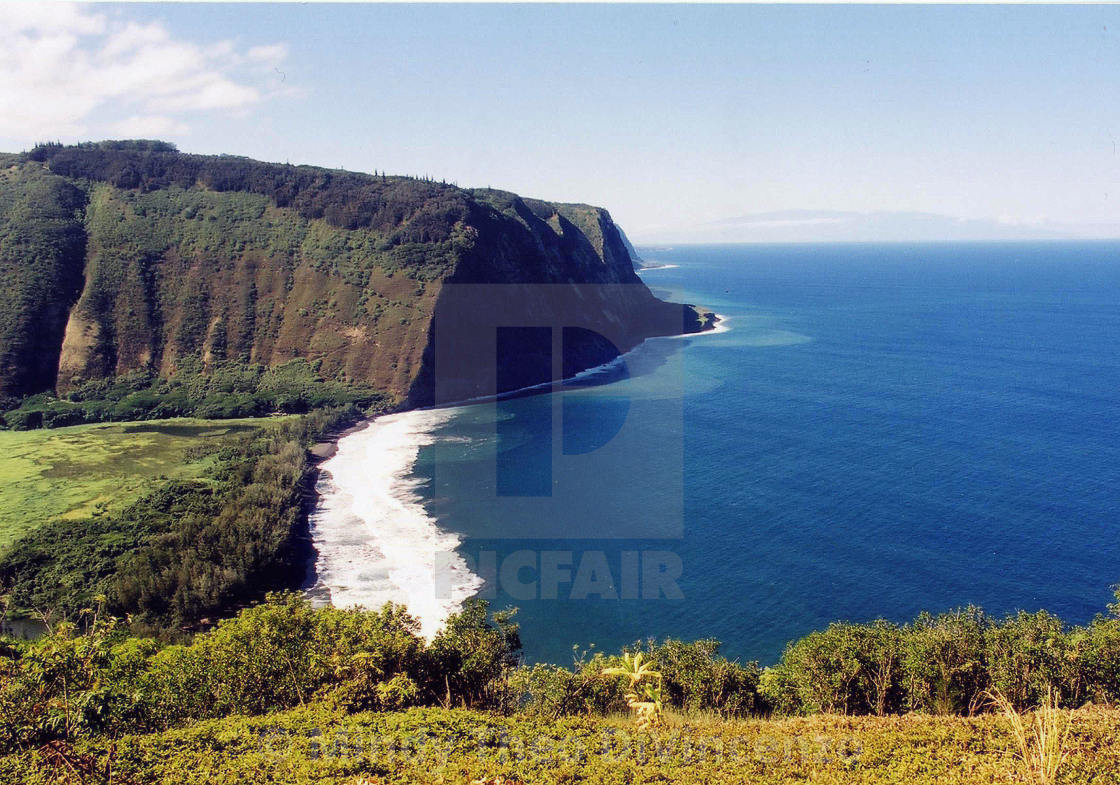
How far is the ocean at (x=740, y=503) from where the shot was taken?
36.6m

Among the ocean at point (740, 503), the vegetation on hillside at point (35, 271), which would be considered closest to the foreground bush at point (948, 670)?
the ocean at point (740, 503)

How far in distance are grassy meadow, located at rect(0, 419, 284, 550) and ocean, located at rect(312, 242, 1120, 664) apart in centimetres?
1290

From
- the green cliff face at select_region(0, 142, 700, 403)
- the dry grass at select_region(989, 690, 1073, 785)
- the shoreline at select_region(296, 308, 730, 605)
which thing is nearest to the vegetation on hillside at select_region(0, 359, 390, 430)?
the green cliff face at select_region(0, 142, 700, 403)

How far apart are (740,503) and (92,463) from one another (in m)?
51.0

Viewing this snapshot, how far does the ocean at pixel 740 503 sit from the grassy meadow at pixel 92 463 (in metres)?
12.9

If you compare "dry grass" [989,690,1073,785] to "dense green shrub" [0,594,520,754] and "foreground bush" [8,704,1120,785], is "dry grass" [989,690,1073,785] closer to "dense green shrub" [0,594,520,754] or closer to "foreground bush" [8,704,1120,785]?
"foreground bush" [8,704,1120,785]

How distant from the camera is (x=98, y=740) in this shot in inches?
585

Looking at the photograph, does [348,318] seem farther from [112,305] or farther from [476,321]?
[112,305]

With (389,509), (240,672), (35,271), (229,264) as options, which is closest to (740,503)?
(389,509)

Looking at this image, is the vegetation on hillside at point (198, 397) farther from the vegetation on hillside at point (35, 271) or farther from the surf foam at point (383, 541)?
the surf foam at point (383, 541)

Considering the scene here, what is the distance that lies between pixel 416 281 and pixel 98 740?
77514mm

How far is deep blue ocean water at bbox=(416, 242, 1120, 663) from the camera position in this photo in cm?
3644

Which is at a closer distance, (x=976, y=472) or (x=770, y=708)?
(x=770, y=708)

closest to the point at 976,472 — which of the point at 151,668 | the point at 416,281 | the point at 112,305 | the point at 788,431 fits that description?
the point at 788,431
